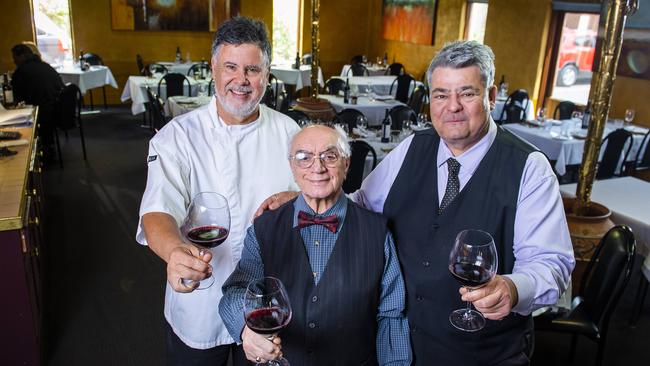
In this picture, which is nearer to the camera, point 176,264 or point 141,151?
point 176,264

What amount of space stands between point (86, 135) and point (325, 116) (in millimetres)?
5237

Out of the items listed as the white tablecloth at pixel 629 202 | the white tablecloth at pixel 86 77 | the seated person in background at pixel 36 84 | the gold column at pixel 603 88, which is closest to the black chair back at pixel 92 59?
the white tablecloth at pixel 86 77

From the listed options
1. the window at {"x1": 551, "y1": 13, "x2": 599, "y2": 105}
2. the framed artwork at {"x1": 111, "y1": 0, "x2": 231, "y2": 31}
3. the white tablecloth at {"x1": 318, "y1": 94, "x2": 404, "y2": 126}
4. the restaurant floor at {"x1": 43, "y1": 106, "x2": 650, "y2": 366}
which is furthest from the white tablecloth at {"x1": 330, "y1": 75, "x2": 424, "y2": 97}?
the restaurant floor at {"x1": 43, "y1": 106, "x2": 650, "y2": 366}

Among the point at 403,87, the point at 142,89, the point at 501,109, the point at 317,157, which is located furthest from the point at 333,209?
the point at 403,87

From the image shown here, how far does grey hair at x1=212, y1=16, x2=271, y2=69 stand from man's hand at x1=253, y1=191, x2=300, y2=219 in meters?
0.44

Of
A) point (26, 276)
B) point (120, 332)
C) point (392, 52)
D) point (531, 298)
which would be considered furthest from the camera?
point (392, 52)

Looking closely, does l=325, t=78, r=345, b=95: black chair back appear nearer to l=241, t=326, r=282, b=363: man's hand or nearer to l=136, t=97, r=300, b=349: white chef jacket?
l=136, t=97, r=300, b=349: white chef jacket

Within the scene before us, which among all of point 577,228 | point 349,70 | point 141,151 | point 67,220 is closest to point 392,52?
point 349,70

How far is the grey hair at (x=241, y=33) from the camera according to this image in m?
1.76

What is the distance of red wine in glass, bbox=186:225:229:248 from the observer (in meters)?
1.62

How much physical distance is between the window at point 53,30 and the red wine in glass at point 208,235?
10.2 m

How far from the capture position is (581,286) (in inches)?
126

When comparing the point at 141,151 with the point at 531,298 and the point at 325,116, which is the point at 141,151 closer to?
the point at 325,116

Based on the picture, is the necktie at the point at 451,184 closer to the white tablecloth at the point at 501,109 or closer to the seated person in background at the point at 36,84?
the seated person in background at the point at 36,84
